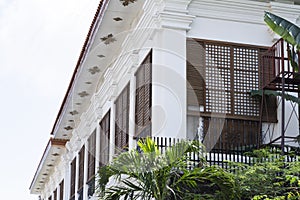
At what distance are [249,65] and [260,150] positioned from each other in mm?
2444

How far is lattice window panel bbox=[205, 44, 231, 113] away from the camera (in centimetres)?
1642

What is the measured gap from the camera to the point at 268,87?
53.4 feet

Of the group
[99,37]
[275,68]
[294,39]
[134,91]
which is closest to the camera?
[294,39]

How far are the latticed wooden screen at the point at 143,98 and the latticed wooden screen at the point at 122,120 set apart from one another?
111 centimetres

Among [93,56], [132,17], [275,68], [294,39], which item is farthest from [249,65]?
[93,56]

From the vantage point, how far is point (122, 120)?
65.1ft

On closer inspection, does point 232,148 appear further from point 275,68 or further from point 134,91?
point 134,91

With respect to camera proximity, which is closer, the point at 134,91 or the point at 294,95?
the point at 294,95

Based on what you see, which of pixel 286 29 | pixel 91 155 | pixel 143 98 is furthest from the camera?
pixel 91 155

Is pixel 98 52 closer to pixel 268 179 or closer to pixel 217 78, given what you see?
pixel 217 78

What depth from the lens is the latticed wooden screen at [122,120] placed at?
765 inches

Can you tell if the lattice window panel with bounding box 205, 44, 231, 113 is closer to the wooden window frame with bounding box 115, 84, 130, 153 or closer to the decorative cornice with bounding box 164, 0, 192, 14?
the decorative cornice with bounding box 164, 0, 192, 14

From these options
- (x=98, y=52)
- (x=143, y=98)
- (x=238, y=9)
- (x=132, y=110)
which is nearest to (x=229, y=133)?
(x=143, y=98)

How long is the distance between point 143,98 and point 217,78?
190 cm
